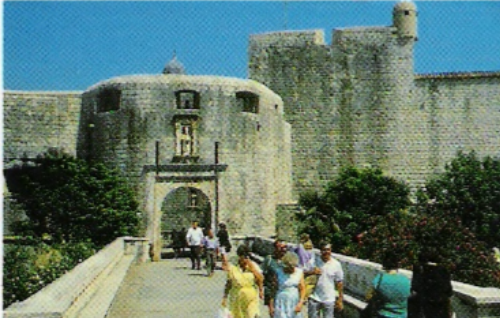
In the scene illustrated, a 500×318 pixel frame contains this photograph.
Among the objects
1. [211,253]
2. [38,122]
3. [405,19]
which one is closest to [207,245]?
[211,253]

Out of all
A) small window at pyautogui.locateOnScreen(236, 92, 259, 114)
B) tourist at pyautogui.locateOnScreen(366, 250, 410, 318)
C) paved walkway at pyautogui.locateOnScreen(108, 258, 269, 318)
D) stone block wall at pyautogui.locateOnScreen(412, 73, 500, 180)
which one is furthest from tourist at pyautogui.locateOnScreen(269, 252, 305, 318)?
stone block wall at pyautogui.locateOnScreen(412, 73, 500, 180)

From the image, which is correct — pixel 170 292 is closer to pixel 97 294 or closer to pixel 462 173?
pixel 97 294

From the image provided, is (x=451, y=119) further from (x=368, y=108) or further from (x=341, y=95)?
(x=341, y=95)

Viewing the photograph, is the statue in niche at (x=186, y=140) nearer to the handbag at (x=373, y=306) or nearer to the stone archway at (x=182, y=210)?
the stone archway at (x=182, y=210)

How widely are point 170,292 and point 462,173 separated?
51.2 ft

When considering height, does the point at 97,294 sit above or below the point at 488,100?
below

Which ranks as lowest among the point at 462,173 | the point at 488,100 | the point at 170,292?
the point at 170,292

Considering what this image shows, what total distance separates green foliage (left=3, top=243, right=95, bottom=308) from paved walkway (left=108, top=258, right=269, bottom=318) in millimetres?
1247

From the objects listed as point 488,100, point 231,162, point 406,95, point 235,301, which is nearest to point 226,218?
point 231,162

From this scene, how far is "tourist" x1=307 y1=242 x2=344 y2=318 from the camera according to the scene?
8953mm

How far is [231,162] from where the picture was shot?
27.7 meters

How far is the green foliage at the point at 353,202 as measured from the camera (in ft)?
86.7

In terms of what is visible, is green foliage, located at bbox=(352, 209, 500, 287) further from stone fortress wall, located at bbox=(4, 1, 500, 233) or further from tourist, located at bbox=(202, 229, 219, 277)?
stone fortress wall, located at bbox=(4, 1, 500, 233)

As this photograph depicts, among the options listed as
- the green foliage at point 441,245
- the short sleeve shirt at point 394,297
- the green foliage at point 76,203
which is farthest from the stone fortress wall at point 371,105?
the short sleeve shirt at point 394,297
